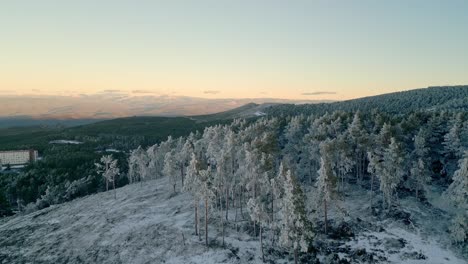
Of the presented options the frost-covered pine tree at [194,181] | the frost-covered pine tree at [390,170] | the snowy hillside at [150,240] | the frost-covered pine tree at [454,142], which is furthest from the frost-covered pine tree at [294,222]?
the frost-covered pine tree at [454,142]

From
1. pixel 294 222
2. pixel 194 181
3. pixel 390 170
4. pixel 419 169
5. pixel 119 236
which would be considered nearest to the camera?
pixel 294 222

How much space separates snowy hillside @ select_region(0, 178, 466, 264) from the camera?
4909 cm

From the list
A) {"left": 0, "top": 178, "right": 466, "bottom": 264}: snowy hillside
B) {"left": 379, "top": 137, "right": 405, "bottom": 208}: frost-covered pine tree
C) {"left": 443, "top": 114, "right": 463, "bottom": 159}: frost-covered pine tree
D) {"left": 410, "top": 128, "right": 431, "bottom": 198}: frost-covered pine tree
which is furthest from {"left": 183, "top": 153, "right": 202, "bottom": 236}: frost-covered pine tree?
{"left": 443, "top": 114, "right": 463, "bottom": 159}: frost-covered pine tree

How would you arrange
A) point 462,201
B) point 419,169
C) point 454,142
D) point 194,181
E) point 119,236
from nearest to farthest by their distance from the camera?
point 462,201, point 194,181, point 119,236, point 419,169, point 454,142

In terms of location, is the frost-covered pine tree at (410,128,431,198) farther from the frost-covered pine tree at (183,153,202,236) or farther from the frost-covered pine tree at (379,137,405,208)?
the frost-covered pine tree at (183,153,202,236)

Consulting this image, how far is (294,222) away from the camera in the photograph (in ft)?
151

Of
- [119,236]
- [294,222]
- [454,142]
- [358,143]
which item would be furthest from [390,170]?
[119,236]

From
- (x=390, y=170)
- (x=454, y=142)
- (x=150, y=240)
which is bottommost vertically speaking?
(x=150, y=240)

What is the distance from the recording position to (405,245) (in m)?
49.8

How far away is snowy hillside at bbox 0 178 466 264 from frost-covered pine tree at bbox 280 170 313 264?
4436mm

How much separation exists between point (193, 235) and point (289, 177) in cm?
1982

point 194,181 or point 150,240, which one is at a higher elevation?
point 194,181

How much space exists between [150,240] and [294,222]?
23.0 meters

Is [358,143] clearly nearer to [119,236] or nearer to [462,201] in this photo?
[462,201]
